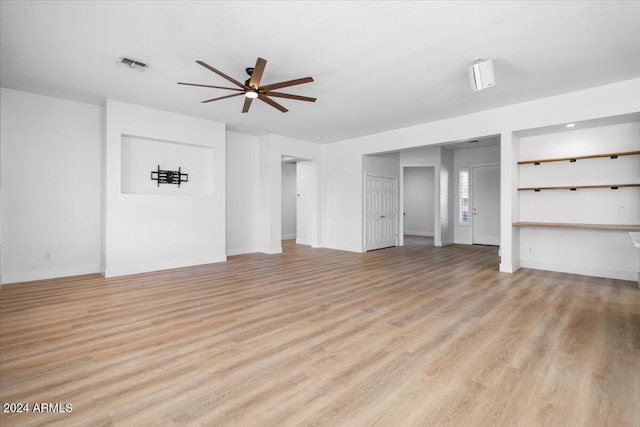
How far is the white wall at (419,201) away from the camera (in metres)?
11.6

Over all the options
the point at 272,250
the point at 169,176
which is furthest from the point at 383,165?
the point at 169,176

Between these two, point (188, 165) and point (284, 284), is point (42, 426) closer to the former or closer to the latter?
point (284, 284)

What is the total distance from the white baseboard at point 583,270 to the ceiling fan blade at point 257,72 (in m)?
5.72

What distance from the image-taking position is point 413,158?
9.36 meters

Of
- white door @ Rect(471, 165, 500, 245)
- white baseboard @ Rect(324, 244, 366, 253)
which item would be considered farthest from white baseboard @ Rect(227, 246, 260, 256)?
white door @ Rect(471, 165, 500, 245)

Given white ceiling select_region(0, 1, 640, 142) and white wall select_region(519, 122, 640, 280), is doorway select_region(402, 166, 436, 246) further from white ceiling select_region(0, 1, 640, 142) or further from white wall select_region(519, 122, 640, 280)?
white ceiling select_region(0, 1, 640, 142)

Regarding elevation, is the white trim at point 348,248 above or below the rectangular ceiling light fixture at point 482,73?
below

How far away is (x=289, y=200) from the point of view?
10.7 meters

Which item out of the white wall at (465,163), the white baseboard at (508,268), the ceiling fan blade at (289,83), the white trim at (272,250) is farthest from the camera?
the white wall at (465,163)

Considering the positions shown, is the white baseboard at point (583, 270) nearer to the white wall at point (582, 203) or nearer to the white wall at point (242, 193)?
the white wall at point (582, 203)

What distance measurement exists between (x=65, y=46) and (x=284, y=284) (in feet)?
12.8

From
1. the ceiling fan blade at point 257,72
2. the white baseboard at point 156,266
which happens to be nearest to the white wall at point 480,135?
the white baseboard at point 156,266

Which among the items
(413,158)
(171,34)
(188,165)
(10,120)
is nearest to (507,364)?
(171,34)

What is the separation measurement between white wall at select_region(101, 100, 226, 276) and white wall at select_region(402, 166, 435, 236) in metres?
7.90
